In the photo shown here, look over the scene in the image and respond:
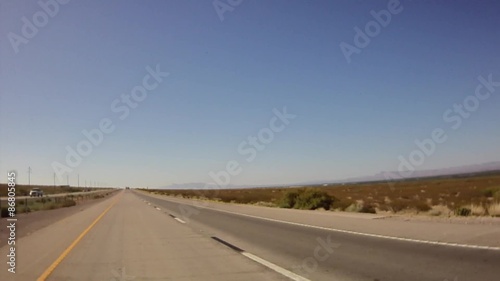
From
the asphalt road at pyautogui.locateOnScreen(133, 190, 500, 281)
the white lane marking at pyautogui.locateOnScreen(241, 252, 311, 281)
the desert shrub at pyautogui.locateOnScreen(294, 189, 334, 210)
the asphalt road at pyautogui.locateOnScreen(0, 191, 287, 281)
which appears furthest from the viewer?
the desert shrub at pyautogui.locateOnScreen(294, 189, 334, 210)

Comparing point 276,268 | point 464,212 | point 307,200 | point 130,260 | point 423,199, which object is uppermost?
point 307,200

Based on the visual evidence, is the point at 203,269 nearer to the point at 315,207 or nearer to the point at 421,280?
the point at 421,280

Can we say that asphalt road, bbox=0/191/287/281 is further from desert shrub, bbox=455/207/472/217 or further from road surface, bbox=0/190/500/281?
desert shrub, bbox=455/207/472/217

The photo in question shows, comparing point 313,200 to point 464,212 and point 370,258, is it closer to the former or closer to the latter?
point 464,212

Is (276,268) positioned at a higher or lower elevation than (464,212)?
higher

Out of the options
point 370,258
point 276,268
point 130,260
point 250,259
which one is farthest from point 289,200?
point 276,268

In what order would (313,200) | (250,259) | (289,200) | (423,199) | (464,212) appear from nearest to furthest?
(250,259) < (464,212) < (313,200) < (289,200) < (423,199)

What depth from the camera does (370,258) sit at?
32.2 ft

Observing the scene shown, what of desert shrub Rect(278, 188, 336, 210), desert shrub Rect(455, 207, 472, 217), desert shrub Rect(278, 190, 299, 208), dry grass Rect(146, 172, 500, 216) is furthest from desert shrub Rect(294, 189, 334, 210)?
desert shrub Rect(455, 207, 472, 217)

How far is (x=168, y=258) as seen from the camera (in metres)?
10.6

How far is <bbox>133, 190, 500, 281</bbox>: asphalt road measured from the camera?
783 centimetres

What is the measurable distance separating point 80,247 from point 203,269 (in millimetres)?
5882

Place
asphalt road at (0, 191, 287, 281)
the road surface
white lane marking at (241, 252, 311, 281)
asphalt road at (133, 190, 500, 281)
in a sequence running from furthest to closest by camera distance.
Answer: asphalt road at (0, 191, 287, 281) < the road surface < white lane marking at (241, 252, 311, 281) < asphalt road at (133, 190, 500, 281)

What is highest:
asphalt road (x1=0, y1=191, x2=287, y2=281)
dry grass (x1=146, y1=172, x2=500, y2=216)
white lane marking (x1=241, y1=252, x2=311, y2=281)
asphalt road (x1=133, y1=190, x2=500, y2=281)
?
asphalt road (x1=0, y1=191, x2=287, y2=281)
